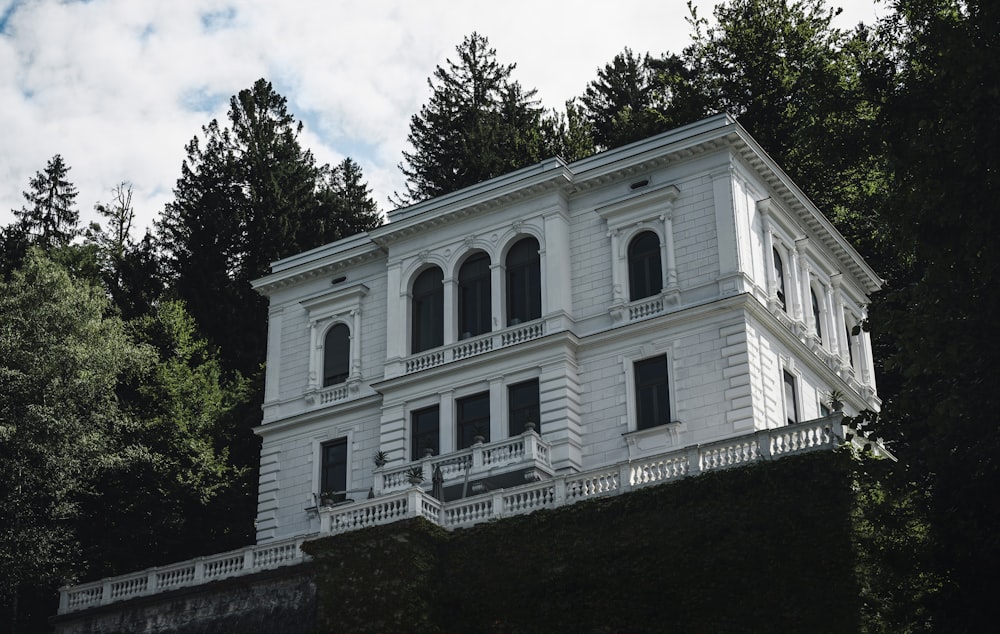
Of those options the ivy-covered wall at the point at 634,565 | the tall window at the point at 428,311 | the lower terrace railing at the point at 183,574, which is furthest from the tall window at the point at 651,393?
the lower terrace railing at the point at 183,574

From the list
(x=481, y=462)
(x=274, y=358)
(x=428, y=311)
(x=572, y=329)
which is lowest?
(x=481, y=462)

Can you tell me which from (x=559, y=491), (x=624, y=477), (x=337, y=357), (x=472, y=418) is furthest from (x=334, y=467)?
(x=624, y=477)

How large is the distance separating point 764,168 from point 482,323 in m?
9.51

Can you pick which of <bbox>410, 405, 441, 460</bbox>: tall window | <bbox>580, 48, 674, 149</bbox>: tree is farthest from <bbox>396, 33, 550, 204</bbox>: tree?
<bbox>410, 405, 441, 460</bbox>: tall window

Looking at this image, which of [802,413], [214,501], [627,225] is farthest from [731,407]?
[214,501]

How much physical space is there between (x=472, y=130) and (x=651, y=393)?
2558 centimetres

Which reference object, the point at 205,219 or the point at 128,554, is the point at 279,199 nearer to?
the point at 205,219

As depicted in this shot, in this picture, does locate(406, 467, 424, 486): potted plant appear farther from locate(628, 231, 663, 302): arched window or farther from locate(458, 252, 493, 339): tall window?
locate(628, 231, 663, 302): arched window

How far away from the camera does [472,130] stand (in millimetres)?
59594

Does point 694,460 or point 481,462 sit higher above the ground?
point 481,462

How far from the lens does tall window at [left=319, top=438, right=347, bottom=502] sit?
137 feet

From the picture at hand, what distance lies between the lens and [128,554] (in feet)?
146

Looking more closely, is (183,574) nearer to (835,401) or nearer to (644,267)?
(644,267)

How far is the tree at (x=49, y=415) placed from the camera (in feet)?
132
